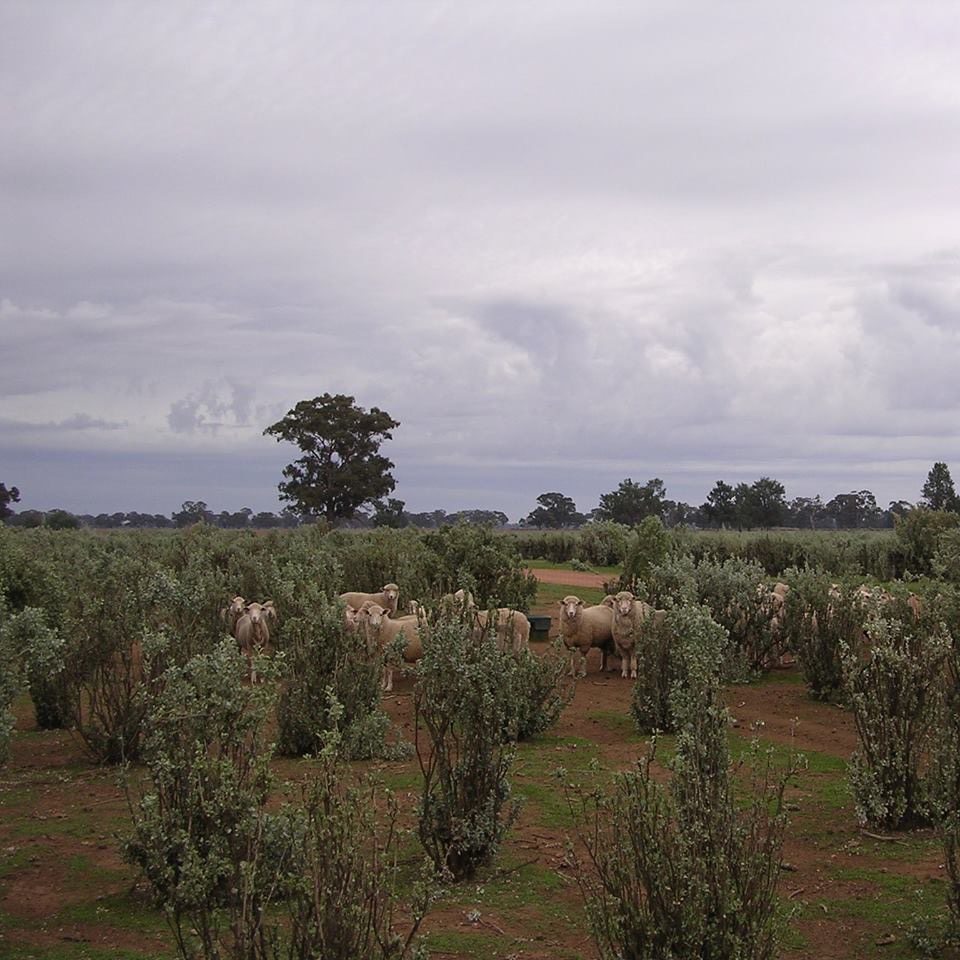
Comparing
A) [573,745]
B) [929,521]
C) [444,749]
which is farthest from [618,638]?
[929,521]

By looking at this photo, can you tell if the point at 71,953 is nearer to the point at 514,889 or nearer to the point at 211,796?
the point at 211,796

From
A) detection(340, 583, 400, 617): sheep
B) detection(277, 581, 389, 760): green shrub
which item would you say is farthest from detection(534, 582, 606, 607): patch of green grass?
detection(277, 581, 389, 760): green shrub

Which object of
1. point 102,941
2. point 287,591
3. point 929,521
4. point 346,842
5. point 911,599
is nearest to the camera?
point 346,842

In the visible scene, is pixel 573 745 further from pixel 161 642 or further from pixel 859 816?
pixel 161 642

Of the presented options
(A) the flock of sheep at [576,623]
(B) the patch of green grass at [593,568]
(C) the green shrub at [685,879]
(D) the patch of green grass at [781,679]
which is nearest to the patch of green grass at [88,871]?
(C) the green shrub at [685,879]

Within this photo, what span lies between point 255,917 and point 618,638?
12.3 metres

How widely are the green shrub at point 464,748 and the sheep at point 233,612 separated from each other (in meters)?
9.80

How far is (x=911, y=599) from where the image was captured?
12.2 meters

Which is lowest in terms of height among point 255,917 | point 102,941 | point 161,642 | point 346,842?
point 102,941

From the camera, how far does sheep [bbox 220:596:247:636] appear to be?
17.5 m

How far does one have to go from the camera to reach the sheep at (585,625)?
17344 mm

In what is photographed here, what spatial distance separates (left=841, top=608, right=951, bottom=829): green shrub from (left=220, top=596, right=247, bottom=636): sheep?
36.0ft

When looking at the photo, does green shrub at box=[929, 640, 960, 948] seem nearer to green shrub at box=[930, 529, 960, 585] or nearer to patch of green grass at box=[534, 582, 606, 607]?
green shrub at box=[930, 529, 960, 585]

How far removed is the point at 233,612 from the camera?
17922 millimetres
